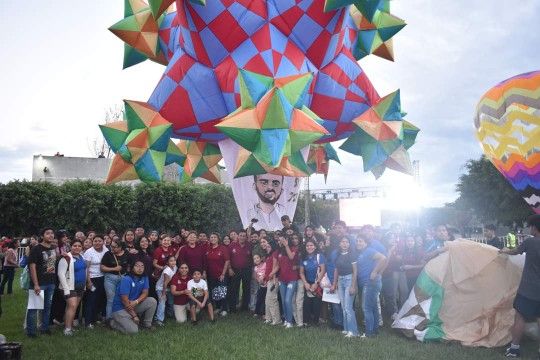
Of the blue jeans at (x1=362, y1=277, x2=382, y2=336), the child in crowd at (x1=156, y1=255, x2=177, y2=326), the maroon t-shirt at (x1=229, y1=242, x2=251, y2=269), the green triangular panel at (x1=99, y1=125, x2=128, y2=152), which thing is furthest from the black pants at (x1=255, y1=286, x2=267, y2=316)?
the green triangular panel at (x1=99, y1=125, x2=128, y2=152)

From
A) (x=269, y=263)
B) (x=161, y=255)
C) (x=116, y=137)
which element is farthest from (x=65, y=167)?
(x=269, y=263)

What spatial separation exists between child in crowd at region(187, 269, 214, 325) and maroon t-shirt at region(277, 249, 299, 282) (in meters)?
1.33

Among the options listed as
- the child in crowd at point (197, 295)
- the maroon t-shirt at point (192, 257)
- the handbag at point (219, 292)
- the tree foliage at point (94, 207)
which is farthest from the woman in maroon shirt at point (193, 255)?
the tree foliage at point (94, 207)

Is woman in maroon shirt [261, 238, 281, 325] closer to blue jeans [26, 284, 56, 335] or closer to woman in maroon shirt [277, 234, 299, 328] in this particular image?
woman in maroon shirt [277, 234, 299, 328]

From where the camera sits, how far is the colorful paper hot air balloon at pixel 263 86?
648cm

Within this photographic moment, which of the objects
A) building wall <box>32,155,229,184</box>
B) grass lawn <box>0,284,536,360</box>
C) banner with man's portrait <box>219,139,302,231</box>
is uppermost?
building wall <box>32,155,229,184</box>

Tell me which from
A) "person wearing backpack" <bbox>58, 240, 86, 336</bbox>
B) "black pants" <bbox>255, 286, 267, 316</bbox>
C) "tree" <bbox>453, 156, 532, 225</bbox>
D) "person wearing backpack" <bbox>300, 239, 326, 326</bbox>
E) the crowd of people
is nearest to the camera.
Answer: the crowd of people

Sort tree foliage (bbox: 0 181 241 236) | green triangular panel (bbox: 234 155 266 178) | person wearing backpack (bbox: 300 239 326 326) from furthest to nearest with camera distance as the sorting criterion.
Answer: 1. tree foliage (bbox: 0 181 241 236)
2. person wearing backpack (bbox: 300 239 326 326)
3. green triangular panel (bbox: 234 155 266 178)

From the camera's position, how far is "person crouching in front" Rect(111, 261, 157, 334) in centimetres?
724

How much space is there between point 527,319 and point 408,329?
1.48 m

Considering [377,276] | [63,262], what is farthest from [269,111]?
[63,262]

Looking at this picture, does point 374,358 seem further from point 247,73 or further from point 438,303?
point 247,73

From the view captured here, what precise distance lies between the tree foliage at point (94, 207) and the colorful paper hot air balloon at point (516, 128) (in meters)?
13.8

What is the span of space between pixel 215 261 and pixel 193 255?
0.41 m
